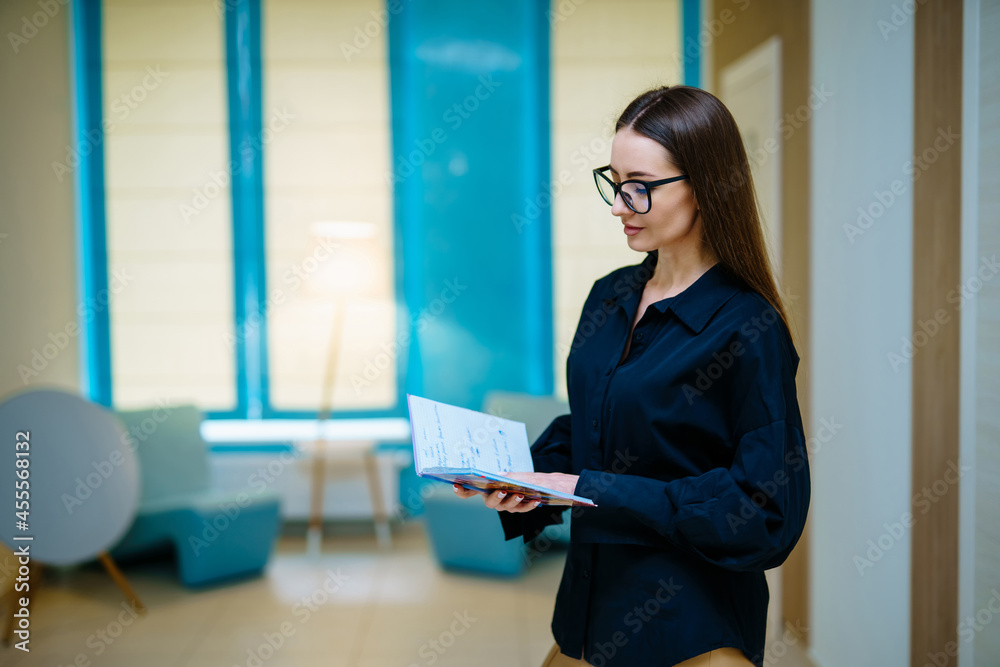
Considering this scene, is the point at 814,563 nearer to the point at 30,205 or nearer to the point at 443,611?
the point at 443,611

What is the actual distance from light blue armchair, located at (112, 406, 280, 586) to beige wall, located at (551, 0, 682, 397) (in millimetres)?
1994

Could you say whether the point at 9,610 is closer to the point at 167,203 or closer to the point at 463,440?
the point at 167,203

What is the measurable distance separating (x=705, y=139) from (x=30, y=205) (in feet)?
12.5

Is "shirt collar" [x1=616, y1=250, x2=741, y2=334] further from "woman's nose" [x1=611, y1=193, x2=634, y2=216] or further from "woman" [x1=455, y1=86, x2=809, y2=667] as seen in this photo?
"woman's nose" [x1=611, y1=193, x2=634, y2=216]

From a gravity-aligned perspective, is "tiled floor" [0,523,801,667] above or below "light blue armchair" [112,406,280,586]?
below

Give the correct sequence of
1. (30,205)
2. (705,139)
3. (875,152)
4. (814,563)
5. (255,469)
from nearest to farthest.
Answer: (705,139) < (875,152) < (814,563) < (30,205) < (255,469)

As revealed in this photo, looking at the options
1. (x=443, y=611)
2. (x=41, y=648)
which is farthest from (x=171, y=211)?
(x=443, y=611)

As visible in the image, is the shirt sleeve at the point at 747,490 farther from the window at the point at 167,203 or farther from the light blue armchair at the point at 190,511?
the window at the point at 167,203

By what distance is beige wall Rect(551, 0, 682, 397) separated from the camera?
4.72 meters

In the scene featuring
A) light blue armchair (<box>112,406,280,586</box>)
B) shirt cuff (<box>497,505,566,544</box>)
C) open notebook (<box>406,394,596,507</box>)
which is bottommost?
light blue armchair (<box>112,406,280,586</box>)

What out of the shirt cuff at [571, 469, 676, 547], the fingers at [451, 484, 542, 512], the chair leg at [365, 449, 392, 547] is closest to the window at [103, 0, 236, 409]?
the chair leg at [365, 449, 392, 547]

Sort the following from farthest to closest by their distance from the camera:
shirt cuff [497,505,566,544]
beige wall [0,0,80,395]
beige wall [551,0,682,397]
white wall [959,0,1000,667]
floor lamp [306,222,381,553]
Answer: beige wall [551,0,682,397], floor lamp [306,222,381,553], beige wall [0,0,80,395], white wall [959,0,1000,667], shirt cuff [497,505,566,544]

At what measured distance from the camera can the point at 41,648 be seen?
315cm

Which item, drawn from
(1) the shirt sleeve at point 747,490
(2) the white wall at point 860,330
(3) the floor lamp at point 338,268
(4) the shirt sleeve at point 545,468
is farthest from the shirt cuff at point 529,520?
(3) the floor lamp at point 338,268
